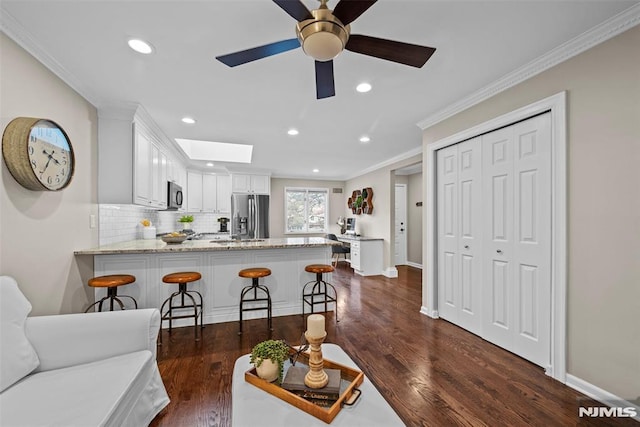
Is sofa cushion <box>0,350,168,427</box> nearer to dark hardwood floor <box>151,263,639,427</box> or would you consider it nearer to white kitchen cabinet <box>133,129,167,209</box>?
dark hardwood floor <box>151,263,639,427</box>

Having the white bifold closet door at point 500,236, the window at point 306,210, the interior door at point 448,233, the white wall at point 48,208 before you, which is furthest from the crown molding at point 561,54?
the window at point 306,210

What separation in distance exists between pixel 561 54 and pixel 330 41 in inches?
76.5

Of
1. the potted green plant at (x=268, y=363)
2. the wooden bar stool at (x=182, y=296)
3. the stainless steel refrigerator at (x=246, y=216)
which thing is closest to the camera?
the potted green plant at (x=268, y=363)

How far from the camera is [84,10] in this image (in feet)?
5.27

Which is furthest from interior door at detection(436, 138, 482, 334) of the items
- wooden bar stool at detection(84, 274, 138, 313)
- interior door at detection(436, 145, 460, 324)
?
wooden bar stool at detection(84, 274, 138, 313)

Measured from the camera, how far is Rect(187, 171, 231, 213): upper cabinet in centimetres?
600

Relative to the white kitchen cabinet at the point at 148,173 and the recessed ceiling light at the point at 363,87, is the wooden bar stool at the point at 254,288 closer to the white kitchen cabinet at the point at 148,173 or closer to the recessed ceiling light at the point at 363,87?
the white kitchen cabinet at the point at 148,173

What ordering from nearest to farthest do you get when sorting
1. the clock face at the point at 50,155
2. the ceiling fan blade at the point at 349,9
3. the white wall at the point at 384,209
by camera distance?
the ceiling fan blade at the point at 349,9 → the clock face at the point at 50,155 → the white wall at the point at 384,209

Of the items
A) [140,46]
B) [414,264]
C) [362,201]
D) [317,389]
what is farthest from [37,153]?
[414,264]

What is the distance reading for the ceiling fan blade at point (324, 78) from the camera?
5.23 ft

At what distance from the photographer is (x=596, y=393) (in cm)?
183

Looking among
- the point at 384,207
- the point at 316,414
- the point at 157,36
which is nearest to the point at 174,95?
the point at 157,36

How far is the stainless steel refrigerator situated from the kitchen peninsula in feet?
9.29

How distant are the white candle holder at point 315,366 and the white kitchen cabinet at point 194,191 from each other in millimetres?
5582
